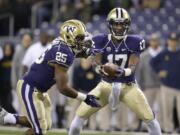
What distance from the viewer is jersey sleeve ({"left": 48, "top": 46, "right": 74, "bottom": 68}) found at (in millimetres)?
7773

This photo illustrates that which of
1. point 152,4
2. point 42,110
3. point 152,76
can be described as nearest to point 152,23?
point 152,4

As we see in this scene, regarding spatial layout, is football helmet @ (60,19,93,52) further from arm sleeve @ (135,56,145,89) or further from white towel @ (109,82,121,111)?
arm sleeve @ (135,56,145,89)

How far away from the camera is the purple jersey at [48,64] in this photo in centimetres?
780

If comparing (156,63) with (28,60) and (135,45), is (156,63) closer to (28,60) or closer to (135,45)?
(28,60)

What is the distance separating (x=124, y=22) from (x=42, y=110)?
1.68 metres


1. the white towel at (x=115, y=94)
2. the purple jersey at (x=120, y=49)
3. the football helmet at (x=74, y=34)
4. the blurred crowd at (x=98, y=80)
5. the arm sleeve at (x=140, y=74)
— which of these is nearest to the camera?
the football helmet at (x=74, y=34)

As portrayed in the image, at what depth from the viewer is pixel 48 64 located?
7.96 metres

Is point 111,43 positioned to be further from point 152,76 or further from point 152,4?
point 152,4

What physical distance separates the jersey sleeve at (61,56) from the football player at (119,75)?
106cm

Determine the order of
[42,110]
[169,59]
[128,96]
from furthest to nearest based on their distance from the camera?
[169,59], [128,96], [42,110]

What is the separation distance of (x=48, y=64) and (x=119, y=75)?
120cm

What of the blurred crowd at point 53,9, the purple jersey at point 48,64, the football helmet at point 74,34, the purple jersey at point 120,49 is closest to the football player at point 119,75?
the purple jersey at point 120,49

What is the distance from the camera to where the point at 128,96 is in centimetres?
896

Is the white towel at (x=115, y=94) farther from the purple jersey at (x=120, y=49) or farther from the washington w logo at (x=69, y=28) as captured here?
the washington w logo at (x=69, y=28)
